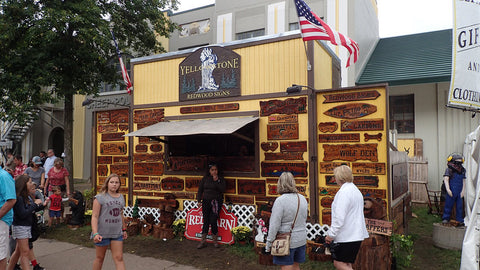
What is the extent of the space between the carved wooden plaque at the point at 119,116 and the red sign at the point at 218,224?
3.20m

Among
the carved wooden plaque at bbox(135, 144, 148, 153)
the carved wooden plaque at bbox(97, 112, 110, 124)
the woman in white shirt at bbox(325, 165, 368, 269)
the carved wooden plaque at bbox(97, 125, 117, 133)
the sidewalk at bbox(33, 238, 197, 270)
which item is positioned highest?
the carved wooden plaque at bbox(97, 112, 110, 124)

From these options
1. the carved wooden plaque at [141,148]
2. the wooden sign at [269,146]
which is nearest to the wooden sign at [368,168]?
the wooden sign at [269,146]

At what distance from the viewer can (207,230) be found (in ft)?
23.2

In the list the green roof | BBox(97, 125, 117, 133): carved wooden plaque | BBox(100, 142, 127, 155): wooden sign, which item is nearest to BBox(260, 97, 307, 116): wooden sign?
BBox(100, 142, 127, 155): wooden sign

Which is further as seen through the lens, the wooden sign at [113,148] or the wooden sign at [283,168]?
the wooden sign at [113,148]

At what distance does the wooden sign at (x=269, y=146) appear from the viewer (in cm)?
705

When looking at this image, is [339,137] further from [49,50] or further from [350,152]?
[49,50]

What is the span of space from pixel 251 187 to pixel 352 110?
2.66 m

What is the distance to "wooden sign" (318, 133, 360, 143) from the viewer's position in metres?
6.33

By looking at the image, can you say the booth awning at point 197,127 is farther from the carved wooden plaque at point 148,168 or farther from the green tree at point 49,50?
the green tree at point 49,50

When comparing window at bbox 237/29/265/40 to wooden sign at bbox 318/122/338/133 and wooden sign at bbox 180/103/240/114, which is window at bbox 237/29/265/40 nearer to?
wooden sign at bbox 180/103/240/114

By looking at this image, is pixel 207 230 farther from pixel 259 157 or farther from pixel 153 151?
pixel 153 151

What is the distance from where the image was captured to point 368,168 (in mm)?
6188

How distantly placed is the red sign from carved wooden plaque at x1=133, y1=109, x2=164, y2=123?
2.53m
